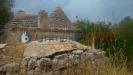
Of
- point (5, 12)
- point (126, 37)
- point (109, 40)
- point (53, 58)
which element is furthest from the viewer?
point (5, 12)

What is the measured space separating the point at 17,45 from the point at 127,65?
193 centimetres

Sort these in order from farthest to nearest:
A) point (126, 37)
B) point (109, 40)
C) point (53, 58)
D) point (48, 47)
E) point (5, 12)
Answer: point (5, 12), point (126, 37), point (109, 40), point (48, 47), point (53, 58)

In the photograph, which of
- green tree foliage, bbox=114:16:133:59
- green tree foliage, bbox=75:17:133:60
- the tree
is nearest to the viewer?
green tree foliage, bbox=75:17:133:60

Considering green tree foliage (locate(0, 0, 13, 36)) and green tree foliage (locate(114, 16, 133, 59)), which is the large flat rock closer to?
green tree foliage (locate(114, 16, 133, 59))

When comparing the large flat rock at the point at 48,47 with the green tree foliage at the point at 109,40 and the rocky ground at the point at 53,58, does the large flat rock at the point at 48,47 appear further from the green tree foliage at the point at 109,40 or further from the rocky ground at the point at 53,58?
the green tree foliage at the point at 109,40

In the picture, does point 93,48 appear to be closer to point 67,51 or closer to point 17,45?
point 67,51

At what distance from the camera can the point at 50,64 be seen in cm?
833

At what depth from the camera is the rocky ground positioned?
783cm

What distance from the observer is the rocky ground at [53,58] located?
7.83 m

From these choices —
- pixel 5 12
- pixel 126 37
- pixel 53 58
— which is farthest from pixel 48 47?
pixel 5 12

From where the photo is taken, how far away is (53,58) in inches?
343

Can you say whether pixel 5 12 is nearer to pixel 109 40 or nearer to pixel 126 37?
pixel 126 37

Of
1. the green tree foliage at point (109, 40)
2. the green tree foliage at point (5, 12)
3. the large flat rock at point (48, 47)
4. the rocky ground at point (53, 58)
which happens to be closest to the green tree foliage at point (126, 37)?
the green tree foliage at point (109, 40)

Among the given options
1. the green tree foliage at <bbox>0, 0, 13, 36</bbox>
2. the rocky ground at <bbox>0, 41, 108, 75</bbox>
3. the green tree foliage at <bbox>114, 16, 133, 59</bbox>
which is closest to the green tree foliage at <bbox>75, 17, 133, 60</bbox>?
the green tree foliage at <bbox>114, 16, 133, 59</bbox>
